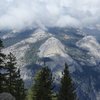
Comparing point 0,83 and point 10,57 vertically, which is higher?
point 10,57

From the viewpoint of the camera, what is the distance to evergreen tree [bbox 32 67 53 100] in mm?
44719

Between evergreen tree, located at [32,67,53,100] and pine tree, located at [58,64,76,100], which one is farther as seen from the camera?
pine tree, located at [58,64,76,100]

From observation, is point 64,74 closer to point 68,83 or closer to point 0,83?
point 68,83

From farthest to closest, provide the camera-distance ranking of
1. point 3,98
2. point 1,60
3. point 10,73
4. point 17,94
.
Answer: point 17,94
point 10,73
point 1,60
point 3,98

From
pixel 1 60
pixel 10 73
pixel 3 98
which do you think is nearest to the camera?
pixel 3 98

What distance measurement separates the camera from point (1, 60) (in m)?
37.6

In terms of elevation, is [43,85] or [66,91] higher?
[43,85]

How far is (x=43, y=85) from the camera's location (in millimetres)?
45094

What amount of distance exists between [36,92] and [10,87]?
12.9ft

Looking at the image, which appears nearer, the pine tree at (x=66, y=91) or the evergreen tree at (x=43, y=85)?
the evergreen tree at (x=43, y=85)

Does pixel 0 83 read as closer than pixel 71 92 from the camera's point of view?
Yes

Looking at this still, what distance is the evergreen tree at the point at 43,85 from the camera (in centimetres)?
4472

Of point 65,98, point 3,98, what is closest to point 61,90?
point 65,98

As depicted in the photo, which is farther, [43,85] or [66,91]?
[66,91]
